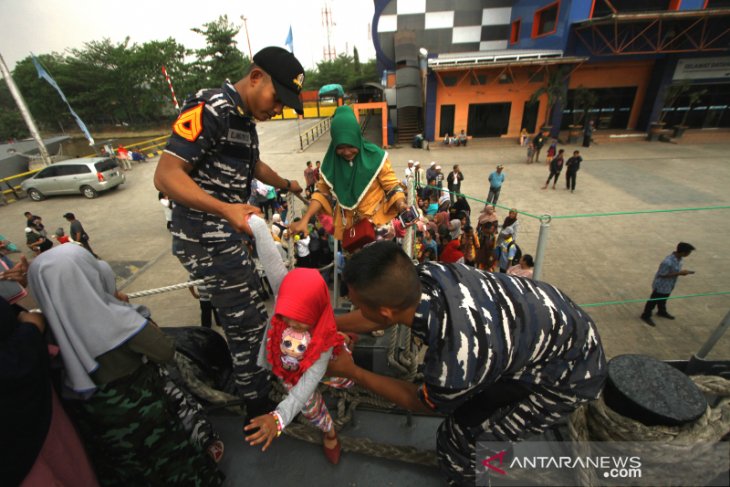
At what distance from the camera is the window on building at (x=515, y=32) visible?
1947 cm

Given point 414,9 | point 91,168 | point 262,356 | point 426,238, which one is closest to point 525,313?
point 262,356

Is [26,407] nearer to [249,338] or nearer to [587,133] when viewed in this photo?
[249,338]

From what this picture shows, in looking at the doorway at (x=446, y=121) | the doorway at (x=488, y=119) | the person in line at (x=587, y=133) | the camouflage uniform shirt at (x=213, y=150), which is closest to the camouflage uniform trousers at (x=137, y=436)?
the camouflage uniform shirt at (x=213, y=150)

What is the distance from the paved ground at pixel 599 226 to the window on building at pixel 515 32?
676 centimetres

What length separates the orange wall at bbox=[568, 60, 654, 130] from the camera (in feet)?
55.9

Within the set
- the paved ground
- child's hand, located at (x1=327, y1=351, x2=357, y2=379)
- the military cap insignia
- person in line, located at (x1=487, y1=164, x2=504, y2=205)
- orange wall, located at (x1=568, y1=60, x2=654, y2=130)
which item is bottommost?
the paved ground

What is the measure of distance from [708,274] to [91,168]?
60.8 feet

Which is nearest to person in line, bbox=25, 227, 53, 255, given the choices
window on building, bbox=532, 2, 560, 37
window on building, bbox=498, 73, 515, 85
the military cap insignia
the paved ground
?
the paved ground

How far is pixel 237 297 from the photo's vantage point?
6.39ft

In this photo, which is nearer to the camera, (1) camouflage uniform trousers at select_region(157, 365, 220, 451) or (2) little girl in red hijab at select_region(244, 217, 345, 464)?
(2) little girl in red hijab at select_region(244, 217, 345, 464)

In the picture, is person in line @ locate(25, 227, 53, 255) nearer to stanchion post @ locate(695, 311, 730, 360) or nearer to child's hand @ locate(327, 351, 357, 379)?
child's hand @ locate(327, 351, 357, 379)

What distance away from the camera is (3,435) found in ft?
3.78

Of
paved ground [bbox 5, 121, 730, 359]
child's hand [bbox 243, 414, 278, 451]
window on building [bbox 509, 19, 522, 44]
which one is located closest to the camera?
child's hand [bbox 243, 414, 278, 451]

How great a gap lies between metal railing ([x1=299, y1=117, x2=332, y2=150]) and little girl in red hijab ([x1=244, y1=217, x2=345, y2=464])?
18826 millimetres
